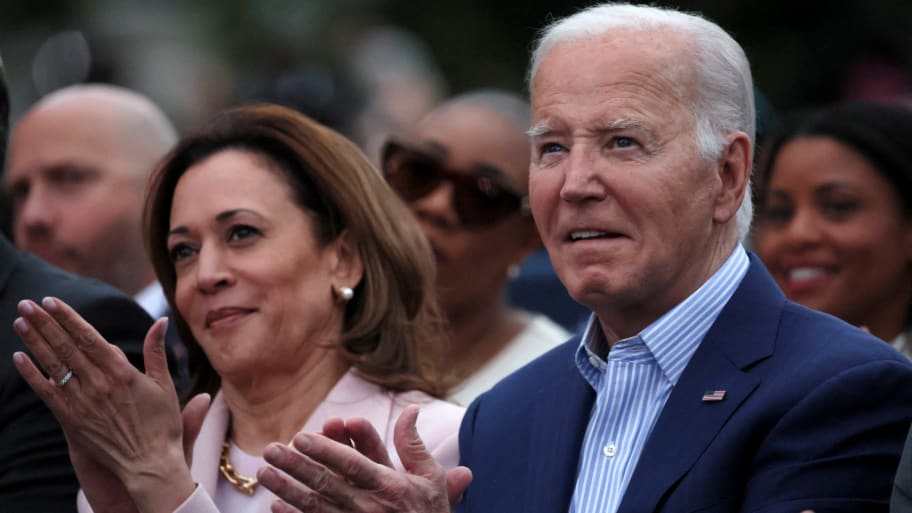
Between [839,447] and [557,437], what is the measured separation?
77cm

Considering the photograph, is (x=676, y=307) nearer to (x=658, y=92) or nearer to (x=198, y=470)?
(x=658, y=92)

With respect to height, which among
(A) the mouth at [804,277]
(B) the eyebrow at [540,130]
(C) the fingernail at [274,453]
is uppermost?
(B) the eyebrow at [540,130]

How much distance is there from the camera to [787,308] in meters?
4.04

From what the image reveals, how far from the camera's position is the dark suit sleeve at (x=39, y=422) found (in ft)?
15.2

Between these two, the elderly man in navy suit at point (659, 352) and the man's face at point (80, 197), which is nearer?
the elderly man in navy suit at point (659, 352)

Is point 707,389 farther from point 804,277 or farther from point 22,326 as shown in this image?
point 804,277

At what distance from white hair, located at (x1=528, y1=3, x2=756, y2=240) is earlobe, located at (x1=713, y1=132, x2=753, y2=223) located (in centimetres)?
3

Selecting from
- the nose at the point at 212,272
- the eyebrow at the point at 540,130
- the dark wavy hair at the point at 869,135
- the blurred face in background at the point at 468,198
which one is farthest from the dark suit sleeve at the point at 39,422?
the dark wavy hair at the point at 869,135

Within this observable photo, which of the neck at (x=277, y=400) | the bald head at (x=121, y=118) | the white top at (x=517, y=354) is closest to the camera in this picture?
the neck at (x=277, y=400)

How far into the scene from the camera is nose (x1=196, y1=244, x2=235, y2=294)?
4801 mm

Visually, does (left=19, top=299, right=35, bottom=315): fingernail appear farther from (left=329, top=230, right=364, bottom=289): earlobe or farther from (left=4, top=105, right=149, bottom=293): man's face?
(left=4, top=105, right=149, bottom=293): man's face

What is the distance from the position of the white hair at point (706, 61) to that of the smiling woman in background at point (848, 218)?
5.68ft

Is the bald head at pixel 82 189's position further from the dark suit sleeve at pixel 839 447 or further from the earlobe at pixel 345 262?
the dark suit sleeve at pixel 839 447

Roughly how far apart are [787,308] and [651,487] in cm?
58
